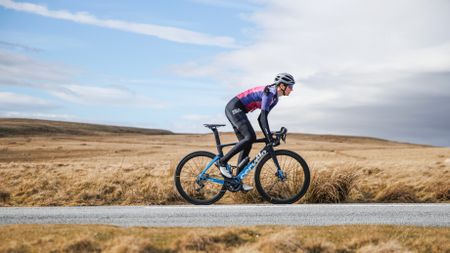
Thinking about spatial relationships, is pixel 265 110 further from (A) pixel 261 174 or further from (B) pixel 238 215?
(B) pixel 238 215

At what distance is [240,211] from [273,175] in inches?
57.0

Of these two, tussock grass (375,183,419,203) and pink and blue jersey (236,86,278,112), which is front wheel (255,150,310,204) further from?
tussock grass (375,183,419,203)

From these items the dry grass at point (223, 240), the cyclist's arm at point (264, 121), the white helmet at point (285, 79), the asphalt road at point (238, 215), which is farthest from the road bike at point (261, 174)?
the dry grass at point (223, 240)

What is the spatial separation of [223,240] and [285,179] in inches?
156

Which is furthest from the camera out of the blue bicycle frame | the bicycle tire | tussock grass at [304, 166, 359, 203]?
tussock grass at [304, 166, 359, 203]

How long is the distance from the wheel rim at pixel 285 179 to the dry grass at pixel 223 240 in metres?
3.08

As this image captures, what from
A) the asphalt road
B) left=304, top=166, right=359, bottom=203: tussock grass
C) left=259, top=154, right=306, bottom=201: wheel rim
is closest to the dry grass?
the asphalt road

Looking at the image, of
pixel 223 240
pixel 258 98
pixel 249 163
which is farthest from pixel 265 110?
pixel 223 240

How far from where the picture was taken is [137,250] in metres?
6.43

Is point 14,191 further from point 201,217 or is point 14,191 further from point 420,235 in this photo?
point 420,235

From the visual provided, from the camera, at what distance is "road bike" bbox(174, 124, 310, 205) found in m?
10.4

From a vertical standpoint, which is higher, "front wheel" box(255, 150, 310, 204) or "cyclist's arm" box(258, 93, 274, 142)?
"cyclist's arm" box(258, 93, 274, 142)

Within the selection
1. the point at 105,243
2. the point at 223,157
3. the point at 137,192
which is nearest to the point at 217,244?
the point at 105,243

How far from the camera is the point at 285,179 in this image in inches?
420
